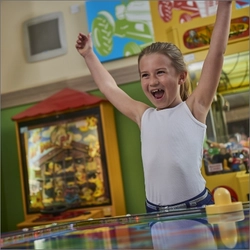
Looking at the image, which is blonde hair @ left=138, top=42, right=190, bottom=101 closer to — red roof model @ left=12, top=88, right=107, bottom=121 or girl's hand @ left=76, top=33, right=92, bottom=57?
girl's hand @ left=76, top=33, right=92, bottom=57

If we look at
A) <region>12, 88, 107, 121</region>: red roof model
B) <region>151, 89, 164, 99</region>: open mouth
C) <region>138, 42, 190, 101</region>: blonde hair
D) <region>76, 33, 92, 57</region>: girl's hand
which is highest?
<region>12, 88, 107, 121</region>: red roof model

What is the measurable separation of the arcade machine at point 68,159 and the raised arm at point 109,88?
6.87ft

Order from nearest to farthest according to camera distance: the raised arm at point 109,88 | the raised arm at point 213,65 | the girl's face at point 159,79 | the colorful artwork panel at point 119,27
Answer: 1. the raised arm at point 213,65
2. the girl's face at point 159,79
3. the raised arm at point 109,88
4. the colorful artwork panel at point 119,27

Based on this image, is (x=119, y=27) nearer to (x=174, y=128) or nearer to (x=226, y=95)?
(x=226, y=95)

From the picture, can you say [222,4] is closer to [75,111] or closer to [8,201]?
[75,111]

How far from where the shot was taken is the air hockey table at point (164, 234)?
503 mm

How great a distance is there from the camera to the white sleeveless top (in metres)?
1.21

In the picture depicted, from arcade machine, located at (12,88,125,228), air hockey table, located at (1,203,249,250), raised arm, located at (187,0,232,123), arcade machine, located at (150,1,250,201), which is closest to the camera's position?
air hockey table, located at (1,203,249,250)

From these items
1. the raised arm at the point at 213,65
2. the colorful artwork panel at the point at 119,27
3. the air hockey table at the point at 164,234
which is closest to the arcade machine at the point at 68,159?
the colorful artwork panel at the point at 119,27

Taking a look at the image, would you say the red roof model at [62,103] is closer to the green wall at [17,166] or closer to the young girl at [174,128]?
the green wall at [17,166]

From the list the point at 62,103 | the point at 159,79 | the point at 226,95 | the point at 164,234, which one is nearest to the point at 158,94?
the point at 159,79

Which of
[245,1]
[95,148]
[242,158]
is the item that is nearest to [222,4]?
[242,158]

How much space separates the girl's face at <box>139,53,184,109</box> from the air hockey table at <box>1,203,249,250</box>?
1.77ft

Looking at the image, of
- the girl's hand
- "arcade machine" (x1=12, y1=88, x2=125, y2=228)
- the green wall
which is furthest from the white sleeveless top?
the green wall
